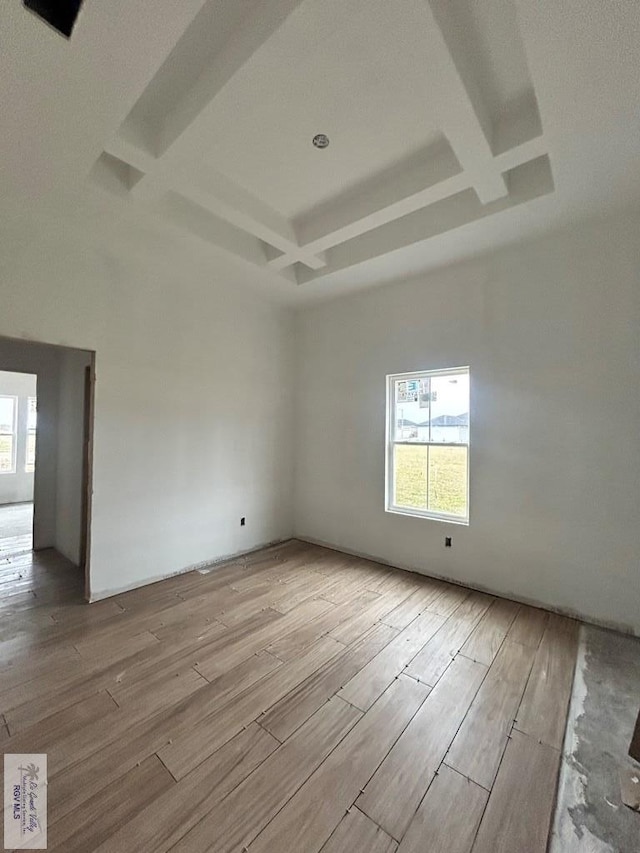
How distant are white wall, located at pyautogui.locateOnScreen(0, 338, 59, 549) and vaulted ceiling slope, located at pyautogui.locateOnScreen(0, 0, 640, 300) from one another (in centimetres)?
258

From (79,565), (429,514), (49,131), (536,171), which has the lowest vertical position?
(79,565)

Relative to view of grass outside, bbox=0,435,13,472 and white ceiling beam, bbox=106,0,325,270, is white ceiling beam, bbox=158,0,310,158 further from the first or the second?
view of grass outside, bbox=0,435,13,472

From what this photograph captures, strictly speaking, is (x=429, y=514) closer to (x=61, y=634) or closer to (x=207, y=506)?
(x=207, y=506)

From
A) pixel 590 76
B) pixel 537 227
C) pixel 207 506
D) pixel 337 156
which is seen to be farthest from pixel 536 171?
pixel 207 506

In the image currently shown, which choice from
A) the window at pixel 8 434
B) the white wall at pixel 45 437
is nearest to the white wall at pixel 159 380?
Result: the white wall at pixel 45 437

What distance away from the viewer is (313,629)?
2.66 meters

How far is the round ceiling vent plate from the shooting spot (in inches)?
88.9

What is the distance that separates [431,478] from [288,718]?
2611 millimetres

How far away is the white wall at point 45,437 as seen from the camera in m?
4.43

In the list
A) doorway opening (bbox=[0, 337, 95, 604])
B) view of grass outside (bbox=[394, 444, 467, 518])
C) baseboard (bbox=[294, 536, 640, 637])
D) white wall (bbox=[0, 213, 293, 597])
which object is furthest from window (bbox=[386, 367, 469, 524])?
doorway opening (bbox=[0, 337, 95, 604])

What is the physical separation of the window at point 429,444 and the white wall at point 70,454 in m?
3.56

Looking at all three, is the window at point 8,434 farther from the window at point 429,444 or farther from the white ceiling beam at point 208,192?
the window at point 429,444

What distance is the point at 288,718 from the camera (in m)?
1.81

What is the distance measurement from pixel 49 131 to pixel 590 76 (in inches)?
114
